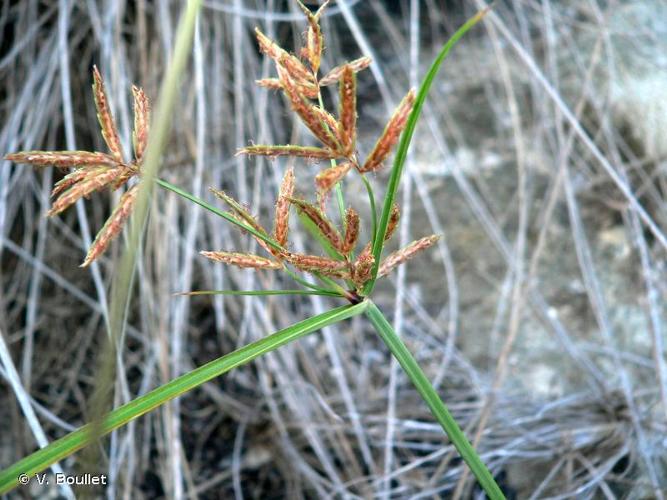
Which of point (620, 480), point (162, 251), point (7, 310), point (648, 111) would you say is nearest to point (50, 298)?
point (7, 310)

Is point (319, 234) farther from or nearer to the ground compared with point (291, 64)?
nearer to the ground

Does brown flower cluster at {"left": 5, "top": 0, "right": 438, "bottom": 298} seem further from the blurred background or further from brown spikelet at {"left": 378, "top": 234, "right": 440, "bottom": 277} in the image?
the blurred background

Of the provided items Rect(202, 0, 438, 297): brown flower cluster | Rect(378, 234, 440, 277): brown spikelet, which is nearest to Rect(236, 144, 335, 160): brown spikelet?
Rect(202, 0, 438, 297): brown flower cluster

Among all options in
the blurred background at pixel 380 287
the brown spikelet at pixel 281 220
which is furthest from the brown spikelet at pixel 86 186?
the blurred background at pixel 380 287

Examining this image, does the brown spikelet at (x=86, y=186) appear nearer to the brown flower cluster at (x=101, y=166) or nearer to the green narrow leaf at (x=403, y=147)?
the brown flower cluster at (x=101, y=166)

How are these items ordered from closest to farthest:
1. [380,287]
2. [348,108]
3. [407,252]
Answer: [348,108] → [407,252] → [380,287]

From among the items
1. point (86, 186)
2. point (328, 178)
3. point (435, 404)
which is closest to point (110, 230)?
point (86, 186)

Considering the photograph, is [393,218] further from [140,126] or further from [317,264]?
[140,126]
